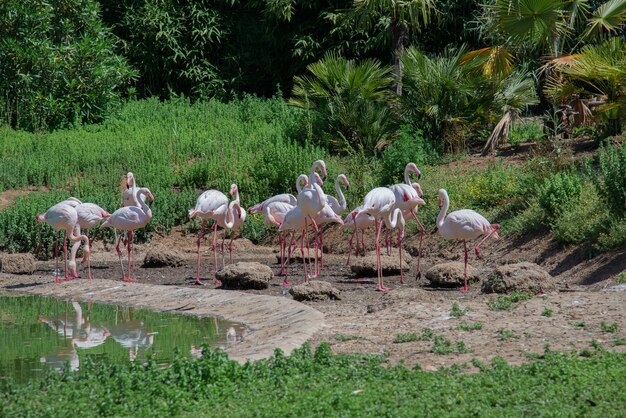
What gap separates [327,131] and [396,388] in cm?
1403

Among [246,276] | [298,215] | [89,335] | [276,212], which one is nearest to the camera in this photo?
[89,335]

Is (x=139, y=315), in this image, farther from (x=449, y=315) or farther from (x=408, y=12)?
(x=408, y=12)

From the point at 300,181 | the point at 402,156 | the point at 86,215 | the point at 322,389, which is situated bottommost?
the point at 322,389

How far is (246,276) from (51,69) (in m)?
11.9

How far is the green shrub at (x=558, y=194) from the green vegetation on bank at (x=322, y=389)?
6.71 m

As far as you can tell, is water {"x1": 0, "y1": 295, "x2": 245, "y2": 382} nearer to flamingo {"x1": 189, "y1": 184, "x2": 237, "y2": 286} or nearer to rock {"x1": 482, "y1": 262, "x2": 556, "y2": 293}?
flamingo {"x1": 189, "y1": 184, "x2": 237, "y2": 286}

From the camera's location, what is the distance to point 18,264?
1438cm

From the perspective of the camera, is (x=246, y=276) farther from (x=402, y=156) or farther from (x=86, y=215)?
(x=402, y=156)

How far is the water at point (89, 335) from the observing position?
873 centimetres

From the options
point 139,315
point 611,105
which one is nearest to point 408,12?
point 611,105

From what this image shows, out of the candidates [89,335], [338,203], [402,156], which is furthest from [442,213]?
[402,156]

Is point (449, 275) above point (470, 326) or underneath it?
above

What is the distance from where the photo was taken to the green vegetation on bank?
621 centimetres

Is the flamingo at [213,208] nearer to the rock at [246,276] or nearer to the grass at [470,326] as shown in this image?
the rock at [246,276]
